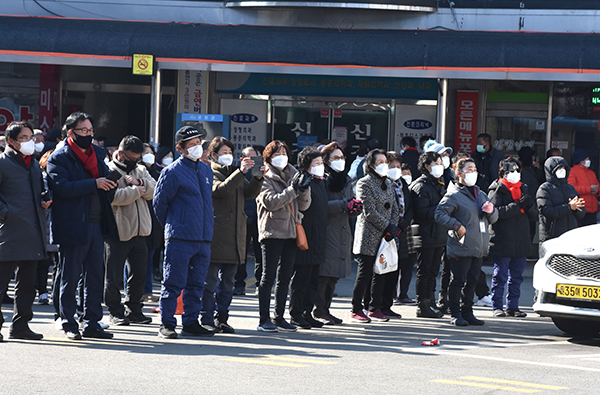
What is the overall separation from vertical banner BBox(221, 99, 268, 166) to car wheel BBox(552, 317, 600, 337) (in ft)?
27.6

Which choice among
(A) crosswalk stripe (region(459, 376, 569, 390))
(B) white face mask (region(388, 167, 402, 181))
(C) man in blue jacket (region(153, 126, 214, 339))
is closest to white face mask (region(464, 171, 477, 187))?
(B) white face mask (region(388, 167, 402, 181))

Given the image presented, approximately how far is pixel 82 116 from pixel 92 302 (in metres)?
1.65

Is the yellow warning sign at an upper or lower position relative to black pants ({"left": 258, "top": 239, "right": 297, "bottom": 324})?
upper

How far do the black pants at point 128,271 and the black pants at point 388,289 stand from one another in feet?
8.97

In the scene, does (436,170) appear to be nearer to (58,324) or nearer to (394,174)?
(394,174)

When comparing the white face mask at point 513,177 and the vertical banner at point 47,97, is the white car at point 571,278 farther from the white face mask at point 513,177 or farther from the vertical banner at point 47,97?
the vertical banner at point 47,97

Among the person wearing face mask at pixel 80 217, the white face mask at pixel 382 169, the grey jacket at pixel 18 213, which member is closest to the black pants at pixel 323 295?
the white face mask at pixel 382 169

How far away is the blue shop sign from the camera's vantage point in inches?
666

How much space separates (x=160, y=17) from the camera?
1678 centimetres

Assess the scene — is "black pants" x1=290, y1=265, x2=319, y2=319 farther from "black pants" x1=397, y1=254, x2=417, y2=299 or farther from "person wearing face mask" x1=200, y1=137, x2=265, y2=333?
"black pants" x1=397, y1=254, x2=417, y2=299

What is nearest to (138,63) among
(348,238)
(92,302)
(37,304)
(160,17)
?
(160,17)

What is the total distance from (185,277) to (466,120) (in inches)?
364

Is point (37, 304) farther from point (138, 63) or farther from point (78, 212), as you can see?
point (138, 63)

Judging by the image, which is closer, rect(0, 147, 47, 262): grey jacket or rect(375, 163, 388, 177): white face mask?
rect(0, 147, 47, 262): grey jacket
